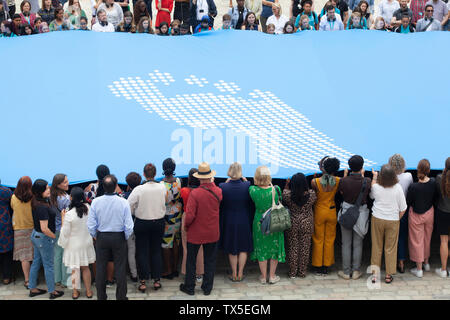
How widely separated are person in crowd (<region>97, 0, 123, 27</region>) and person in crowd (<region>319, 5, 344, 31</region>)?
3.69m

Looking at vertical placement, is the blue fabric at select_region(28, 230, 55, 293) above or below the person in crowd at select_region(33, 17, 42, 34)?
below

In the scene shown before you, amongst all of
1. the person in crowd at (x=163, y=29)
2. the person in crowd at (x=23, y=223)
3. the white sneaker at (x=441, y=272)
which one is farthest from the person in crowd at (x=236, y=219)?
the person in crowd at (x=163, y=29)

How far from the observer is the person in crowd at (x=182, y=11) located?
39.7 ft

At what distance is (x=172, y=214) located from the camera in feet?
24.9

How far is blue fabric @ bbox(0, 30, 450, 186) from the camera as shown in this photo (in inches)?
314

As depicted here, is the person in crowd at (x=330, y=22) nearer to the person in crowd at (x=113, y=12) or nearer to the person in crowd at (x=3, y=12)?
the person in crowd at (x=113, y=12)

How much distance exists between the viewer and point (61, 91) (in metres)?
8.59

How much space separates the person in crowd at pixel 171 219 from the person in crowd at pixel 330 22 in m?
4.84

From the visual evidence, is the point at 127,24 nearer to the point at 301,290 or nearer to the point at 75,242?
the point at 75,242

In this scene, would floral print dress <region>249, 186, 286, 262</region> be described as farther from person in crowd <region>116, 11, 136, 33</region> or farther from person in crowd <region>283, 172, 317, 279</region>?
person in crowd <region>116, 11, 136, 33</region>

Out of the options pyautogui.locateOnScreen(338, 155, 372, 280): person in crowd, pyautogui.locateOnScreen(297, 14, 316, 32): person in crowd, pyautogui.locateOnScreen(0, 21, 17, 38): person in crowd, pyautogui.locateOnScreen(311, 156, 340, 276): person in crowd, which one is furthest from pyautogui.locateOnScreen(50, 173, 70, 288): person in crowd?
pyautogui.locateOnScreen(297, 14, 316, 32): person in crowd

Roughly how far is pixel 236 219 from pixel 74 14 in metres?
5.63

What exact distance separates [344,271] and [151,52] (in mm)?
4370

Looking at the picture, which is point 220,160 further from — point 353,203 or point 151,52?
point 151,52
